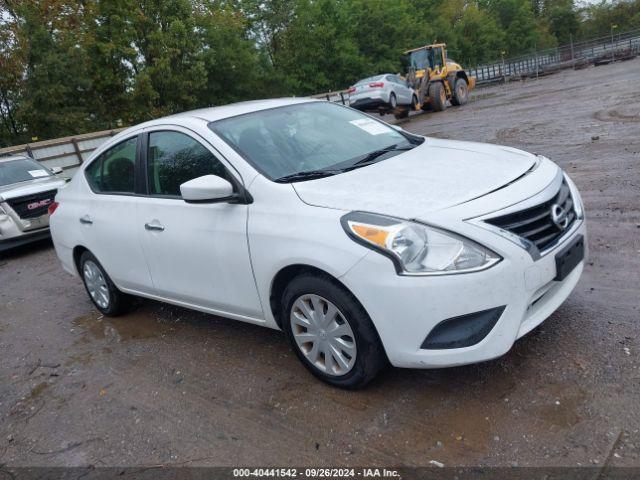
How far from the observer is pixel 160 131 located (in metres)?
4.18

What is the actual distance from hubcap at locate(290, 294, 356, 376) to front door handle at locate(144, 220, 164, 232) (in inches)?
52.0

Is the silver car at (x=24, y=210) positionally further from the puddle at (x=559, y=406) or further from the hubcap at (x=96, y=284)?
the puddle at (x=559, y=406)

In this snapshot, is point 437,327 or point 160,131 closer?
point 437,327

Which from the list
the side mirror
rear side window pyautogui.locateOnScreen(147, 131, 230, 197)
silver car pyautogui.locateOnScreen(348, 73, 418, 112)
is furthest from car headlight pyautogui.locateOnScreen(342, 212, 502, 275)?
silver car pyautogui.locateOnScreen(348, 73, 418, 112)

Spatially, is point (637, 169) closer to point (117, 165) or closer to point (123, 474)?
point (117, 165)

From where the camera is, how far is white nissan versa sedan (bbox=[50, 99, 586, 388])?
271 centimetres

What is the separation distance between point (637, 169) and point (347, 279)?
213 inches

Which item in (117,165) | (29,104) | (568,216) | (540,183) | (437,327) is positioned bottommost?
(437,327)

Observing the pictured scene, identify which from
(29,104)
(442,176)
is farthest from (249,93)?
(442,176)

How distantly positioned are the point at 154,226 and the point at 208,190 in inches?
34.8

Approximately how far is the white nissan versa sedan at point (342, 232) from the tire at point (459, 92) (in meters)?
A: 19.7

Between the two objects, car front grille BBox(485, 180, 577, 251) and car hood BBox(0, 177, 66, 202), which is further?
car hood BBox(0, 177, 66, 202)

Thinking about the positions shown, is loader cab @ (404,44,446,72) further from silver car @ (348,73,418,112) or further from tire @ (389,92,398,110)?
tire @ (389,92,398,110)

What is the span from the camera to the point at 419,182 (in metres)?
3.19
